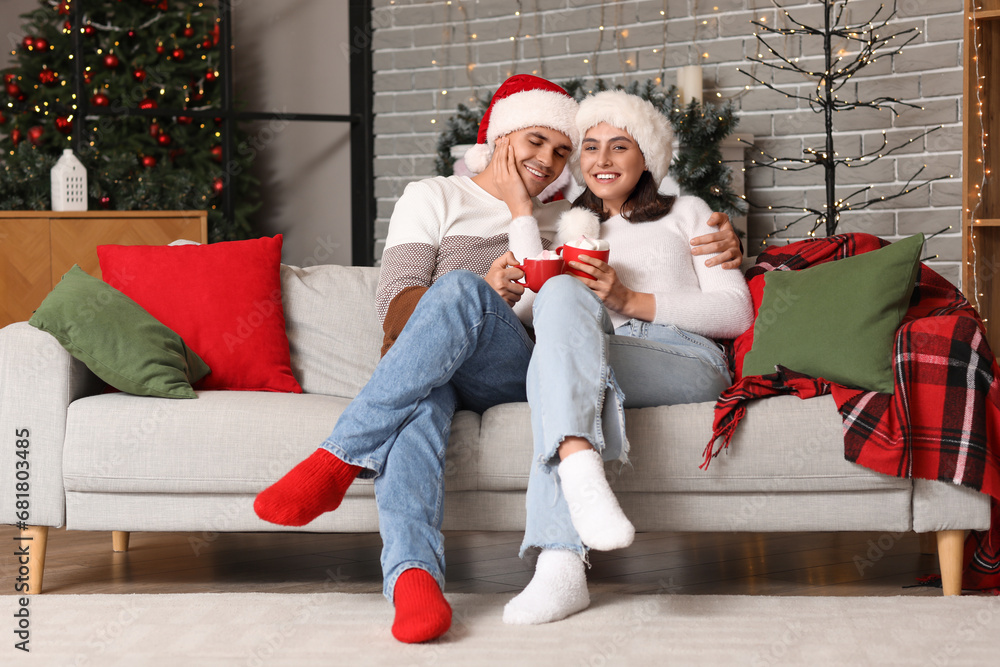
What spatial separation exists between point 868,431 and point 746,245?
6.83 feet

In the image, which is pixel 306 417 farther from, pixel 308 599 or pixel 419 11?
pixel 419 11

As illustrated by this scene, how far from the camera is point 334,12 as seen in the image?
508 centimetres

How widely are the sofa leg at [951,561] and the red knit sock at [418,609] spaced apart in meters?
1.00

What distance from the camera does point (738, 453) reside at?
6.39ft

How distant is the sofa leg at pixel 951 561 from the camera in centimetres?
196

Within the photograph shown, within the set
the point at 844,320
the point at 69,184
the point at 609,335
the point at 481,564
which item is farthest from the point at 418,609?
the point at 69,184

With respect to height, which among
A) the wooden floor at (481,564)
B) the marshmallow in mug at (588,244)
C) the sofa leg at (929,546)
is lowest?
the wooden floor at (481,564)

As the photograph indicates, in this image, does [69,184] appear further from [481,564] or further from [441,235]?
[481,564]

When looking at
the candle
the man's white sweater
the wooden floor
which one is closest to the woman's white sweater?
the man's white sweater

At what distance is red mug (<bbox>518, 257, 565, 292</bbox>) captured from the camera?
203 cm

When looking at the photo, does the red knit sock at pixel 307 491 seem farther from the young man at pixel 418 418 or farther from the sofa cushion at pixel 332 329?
the sofa cushion at pixel 332 329

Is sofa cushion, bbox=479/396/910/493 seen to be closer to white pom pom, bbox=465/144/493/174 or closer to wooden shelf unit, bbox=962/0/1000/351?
white pom pom, bbox=465/144/493/174

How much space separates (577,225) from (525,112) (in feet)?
1.21

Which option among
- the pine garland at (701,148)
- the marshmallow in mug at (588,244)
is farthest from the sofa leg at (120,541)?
the pine garland at (701,148)
